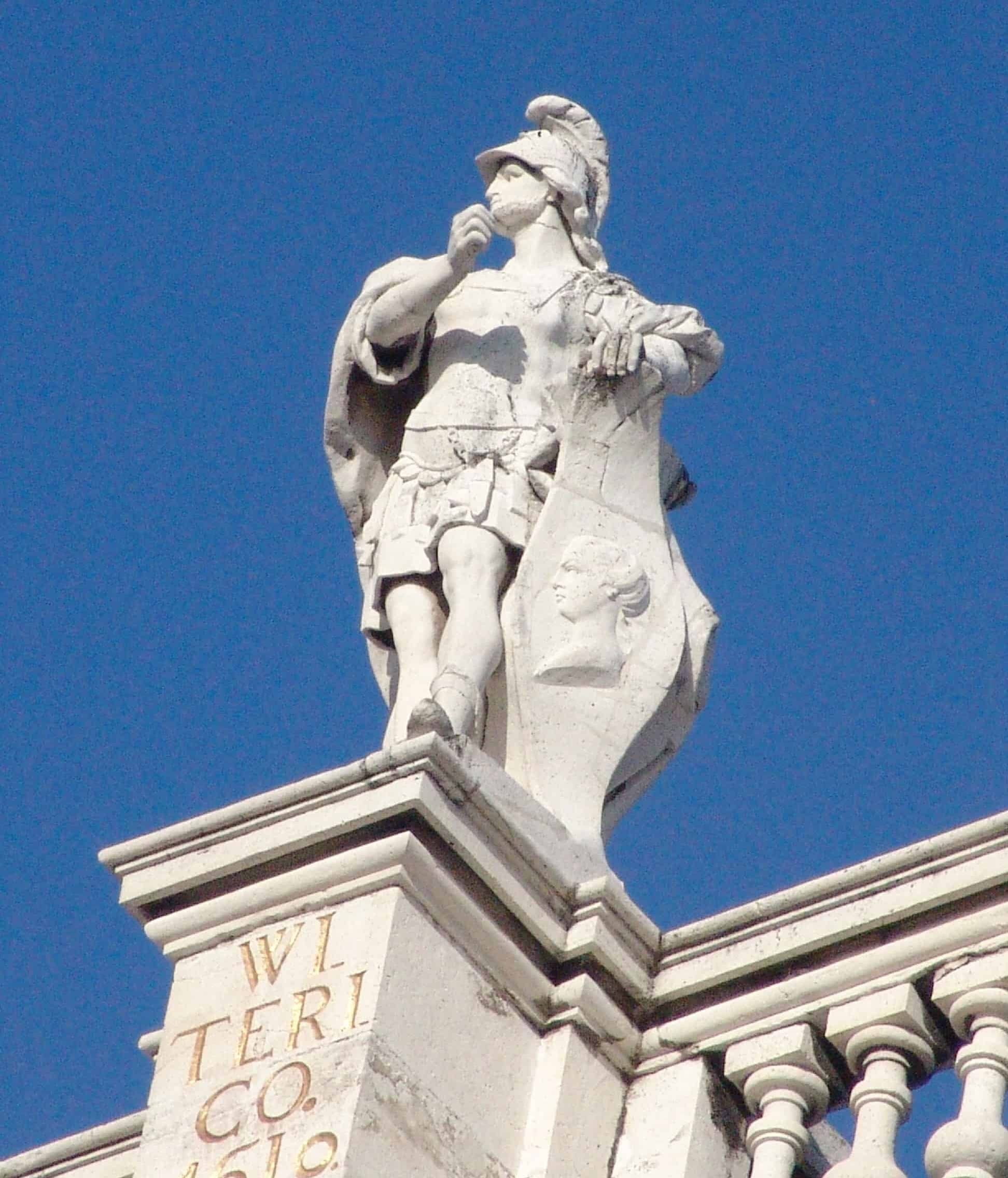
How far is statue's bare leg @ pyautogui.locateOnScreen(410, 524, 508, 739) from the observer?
41.5 ft

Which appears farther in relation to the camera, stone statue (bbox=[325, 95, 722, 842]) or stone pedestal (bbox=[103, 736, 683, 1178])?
stone statue (bbox=[325, 95, 722, 842])

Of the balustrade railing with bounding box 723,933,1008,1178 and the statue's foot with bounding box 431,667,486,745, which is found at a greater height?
the statue's foot with bounding box 431,667,486,745

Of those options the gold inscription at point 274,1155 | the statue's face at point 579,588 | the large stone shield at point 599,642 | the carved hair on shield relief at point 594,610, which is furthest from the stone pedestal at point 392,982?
the statue's face at point 579,588

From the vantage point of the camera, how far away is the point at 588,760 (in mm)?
12773

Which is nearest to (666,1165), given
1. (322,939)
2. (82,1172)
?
(322,939)

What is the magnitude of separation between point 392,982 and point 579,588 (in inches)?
90.1

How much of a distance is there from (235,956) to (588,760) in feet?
5.28

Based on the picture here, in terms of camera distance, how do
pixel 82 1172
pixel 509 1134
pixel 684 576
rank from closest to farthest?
pixel 509 1134 → pixel 82 1172 → pixel 684 576

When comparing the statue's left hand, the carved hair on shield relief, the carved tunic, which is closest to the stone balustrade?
the carved hair on shield relief

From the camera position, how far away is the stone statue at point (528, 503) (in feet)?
42.3

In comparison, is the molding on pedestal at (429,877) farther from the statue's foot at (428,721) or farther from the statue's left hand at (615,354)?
the statue's left hand at (615,354)

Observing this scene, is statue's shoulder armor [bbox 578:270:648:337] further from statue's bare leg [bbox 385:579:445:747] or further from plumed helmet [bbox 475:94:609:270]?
statue's bare leg [bbox 385:579:445:747]

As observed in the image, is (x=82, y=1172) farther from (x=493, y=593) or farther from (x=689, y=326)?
(x=689, y=326)

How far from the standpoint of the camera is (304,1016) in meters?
11.3
